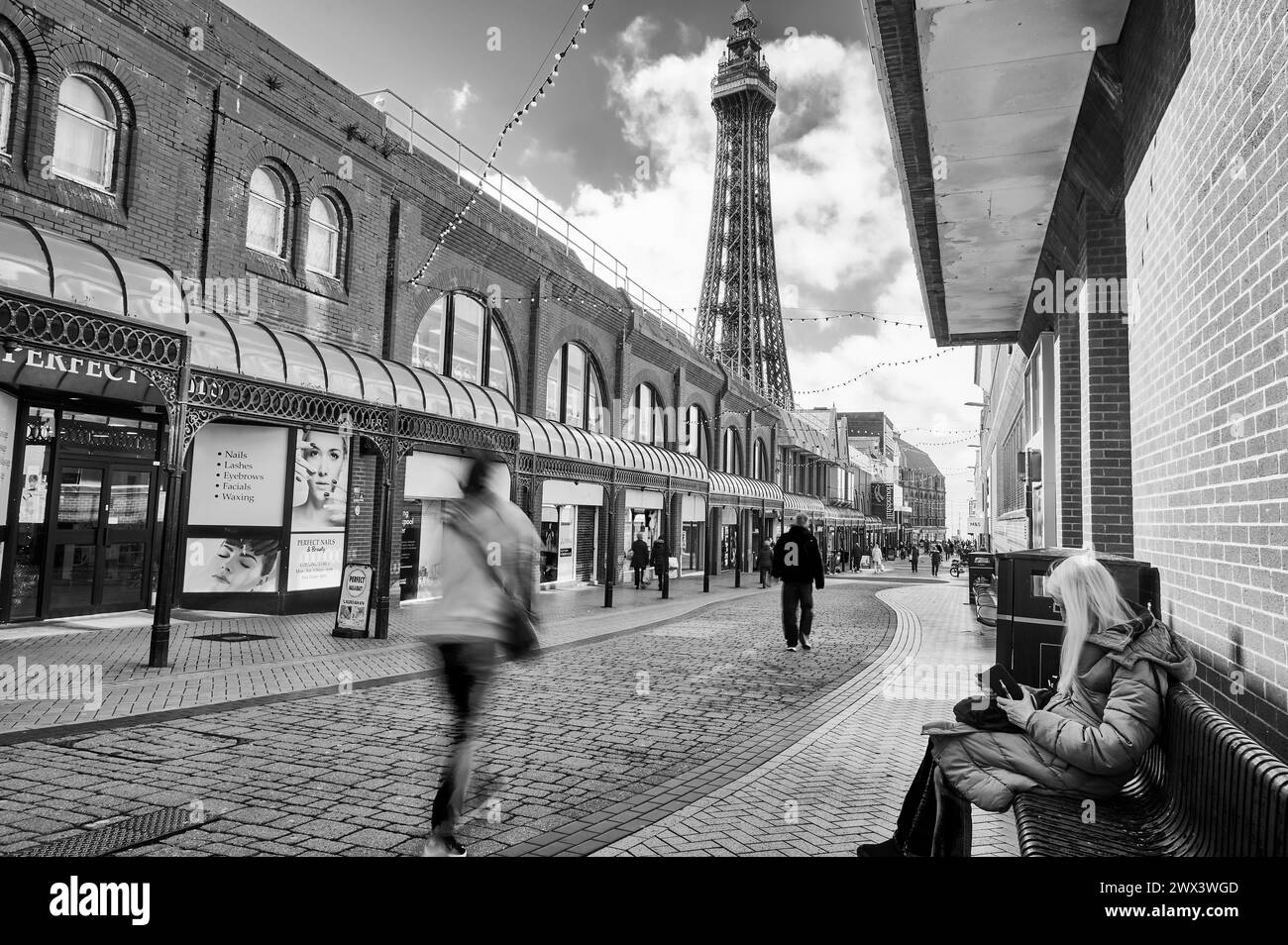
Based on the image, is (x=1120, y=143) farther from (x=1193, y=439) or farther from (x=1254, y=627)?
(x=1254, y=627)

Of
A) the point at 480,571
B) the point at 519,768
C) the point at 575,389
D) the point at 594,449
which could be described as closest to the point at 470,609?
the point at 480,571

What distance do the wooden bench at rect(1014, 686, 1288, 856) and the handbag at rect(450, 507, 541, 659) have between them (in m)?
2.20

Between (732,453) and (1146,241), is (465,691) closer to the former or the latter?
(1146,241)

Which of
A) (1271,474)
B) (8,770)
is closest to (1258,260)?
(1271,474)

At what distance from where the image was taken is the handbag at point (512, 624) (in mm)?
3883

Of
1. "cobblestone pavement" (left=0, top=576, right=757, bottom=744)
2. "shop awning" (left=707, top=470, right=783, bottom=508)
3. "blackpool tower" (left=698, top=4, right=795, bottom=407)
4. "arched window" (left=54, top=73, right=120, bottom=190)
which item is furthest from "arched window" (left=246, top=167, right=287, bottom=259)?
"blackpool tower" (left=698, top=4, right=795, bottom=407)

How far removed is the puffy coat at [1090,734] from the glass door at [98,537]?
461 inches

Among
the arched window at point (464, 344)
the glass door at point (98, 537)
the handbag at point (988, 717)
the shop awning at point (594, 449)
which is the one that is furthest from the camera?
the shop awning at point (594, 449)

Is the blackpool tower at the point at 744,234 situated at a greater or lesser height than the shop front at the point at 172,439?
greater

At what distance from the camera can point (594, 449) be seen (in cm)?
1861

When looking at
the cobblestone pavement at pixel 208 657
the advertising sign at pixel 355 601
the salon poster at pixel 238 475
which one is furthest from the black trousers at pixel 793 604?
the salon poster at pixel 238 475

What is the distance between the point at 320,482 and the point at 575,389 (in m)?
9.65

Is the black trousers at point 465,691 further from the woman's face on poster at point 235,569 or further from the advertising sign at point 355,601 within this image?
the woman's face on poster at point 235,569

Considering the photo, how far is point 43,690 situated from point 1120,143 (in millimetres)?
9242
